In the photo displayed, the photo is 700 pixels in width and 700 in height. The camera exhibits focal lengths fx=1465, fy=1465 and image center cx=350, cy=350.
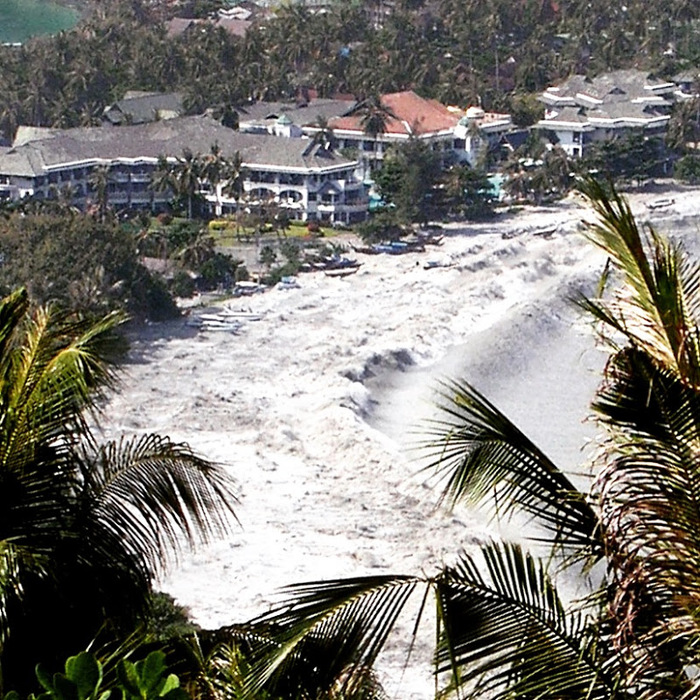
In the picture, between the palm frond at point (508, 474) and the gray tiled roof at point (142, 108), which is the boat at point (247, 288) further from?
the palm frond at point (508, 474)

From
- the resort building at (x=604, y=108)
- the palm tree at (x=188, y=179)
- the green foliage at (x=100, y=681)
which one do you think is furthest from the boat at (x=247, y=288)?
the green foliage at (x=100, y=681)

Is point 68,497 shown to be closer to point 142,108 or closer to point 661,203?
point 661,203

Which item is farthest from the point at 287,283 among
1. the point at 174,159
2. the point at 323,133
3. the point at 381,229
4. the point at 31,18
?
the point at 31,18

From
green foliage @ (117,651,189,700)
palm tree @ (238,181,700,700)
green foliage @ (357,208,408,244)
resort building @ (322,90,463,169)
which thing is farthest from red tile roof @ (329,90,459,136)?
green foliage @ (117,651,189,700)

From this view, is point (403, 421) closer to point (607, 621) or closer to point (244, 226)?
point (244, 226)

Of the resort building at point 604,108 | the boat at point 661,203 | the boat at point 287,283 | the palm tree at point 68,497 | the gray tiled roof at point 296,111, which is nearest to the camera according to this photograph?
the palm tree at point 68,497

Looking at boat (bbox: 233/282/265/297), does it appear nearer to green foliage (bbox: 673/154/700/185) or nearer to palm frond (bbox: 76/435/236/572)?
green foliage (bbox: 673/154/700/185)

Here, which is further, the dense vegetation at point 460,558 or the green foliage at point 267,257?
the green foliage at point 267,257

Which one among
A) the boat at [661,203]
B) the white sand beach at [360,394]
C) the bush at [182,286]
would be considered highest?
the bush at [182,286]
